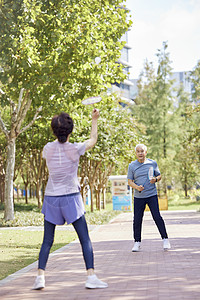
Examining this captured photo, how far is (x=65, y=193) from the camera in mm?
5898

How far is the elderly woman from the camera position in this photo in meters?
5.89

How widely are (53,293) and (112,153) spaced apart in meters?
21.9

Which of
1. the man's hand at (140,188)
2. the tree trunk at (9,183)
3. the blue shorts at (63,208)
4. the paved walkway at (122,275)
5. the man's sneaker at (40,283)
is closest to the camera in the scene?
the paved walkway at (122,275)

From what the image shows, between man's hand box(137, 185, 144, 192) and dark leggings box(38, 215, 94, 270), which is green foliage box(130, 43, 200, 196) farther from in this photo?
dark leggings box(38, 215, 94, 270)

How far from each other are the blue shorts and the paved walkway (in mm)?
793

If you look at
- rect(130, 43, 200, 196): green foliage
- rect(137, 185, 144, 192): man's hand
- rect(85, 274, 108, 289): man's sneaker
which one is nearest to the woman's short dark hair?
rect(85, 274, 108, 289): man's sneaker

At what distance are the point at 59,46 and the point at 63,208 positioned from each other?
448 inches

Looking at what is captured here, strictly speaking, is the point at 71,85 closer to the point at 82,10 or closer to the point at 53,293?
the point at 82,10

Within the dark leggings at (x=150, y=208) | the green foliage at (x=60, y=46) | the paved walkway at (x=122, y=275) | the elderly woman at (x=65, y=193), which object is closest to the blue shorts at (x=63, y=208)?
the elderly woman at (x=65, y=193)

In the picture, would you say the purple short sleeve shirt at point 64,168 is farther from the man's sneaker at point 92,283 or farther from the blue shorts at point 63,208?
the man's sneaker at point 92,283

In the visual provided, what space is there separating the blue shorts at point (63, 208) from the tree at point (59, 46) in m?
10.4

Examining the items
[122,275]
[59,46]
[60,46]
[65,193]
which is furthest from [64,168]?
[59,46]

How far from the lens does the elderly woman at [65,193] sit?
232 inches

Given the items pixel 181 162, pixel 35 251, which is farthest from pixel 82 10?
pixel 181 162
